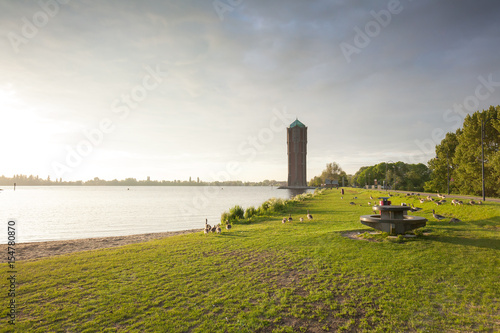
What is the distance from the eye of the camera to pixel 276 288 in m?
7.08

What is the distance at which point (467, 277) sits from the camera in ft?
24.1

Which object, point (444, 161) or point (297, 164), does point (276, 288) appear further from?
point (297, 164)

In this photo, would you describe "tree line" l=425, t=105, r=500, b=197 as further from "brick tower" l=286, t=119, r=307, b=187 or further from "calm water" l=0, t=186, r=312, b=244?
"brick tower" l=286, t=119, r=307, b=187

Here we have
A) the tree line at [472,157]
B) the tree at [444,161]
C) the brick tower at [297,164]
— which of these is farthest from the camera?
the brick tower at [297,164]

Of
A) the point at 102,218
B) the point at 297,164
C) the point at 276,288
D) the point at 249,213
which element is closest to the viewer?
the point at 276,288

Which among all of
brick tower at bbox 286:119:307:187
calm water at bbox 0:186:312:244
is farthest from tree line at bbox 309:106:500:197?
brick tower at bbox 286:119:307:187

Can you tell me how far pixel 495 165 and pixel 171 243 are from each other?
37017 millimetres

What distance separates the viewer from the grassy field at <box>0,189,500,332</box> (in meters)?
5.43

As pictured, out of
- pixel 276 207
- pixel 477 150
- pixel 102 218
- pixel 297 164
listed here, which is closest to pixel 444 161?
pixel 477 150

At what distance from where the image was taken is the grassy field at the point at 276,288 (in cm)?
543

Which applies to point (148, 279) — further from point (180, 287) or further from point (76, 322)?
point (76, 322)

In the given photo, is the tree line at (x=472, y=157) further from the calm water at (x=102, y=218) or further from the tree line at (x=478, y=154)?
the calm water at (x=102, y=218)

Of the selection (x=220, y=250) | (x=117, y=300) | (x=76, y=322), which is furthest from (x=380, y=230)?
(x=76, y=322)

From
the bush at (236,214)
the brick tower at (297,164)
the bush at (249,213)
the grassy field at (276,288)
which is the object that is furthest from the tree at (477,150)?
the brick tower at (297,164)
